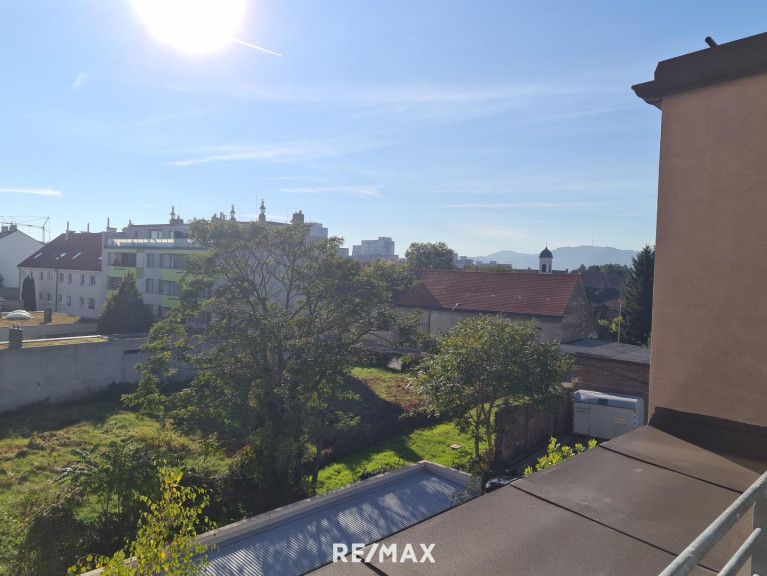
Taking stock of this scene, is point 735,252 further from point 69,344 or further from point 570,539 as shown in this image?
point 69,344

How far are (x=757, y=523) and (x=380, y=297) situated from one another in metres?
15.2

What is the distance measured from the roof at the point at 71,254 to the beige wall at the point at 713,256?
5133cm

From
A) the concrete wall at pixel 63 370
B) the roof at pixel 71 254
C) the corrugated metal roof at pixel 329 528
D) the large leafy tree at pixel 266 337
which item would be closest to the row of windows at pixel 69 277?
the roof at pixel 71 254

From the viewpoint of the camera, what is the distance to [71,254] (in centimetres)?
5094

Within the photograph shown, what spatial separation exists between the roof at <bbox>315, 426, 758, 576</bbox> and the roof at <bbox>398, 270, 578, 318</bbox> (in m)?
30.8

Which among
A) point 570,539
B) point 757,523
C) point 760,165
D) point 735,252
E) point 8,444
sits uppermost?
point 760,165

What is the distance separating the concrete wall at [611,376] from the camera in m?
20.5

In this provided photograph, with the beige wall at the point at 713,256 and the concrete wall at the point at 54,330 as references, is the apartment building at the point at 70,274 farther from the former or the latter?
the beige wall at the point at 713,256

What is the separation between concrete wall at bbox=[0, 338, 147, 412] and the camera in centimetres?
2170

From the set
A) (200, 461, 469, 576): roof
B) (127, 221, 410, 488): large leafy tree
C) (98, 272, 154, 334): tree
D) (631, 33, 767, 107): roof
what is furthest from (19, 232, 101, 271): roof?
(631, 33, 767, 107): roof

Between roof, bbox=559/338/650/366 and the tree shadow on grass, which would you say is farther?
roof, bbox=559/338/650/366

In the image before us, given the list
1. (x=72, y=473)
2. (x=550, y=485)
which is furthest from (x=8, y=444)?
(x=550, y=485)

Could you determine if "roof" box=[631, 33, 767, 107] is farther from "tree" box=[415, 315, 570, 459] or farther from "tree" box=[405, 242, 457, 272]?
"tree" box=[405, 242, 457, 272]

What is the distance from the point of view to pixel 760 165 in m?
4.15
